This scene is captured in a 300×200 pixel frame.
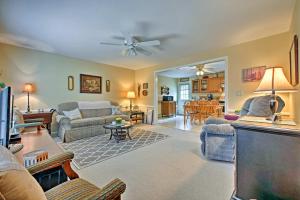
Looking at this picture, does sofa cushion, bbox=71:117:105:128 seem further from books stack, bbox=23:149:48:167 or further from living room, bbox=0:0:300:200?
books stack, bbox=23:149:48:167

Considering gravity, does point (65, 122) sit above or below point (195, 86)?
below

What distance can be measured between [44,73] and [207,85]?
719 cm

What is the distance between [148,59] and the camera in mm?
5176

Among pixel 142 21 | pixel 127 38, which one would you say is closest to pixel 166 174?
pixel 142 21

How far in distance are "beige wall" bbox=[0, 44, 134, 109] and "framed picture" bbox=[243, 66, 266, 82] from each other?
15.2 ft

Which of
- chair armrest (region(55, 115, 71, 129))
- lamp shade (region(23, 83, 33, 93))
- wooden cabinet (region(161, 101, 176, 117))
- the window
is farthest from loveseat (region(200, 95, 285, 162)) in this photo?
the window

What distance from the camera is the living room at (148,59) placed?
159 cm

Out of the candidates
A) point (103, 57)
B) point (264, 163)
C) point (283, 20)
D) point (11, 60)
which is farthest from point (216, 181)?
point (11, 60)

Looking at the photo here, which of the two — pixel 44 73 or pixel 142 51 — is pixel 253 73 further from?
pixel 44 73

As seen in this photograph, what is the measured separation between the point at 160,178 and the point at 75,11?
2.84 m

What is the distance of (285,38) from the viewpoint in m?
3.10

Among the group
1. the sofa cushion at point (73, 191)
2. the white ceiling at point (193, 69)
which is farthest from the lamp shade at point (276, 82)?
the white ceiling at point (193, 69)

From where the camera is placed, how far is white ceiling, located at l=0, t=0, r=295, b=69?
219cm

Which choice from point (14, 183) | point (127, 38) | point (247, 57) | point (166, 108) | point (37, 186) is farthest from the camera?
point (166, 108)
